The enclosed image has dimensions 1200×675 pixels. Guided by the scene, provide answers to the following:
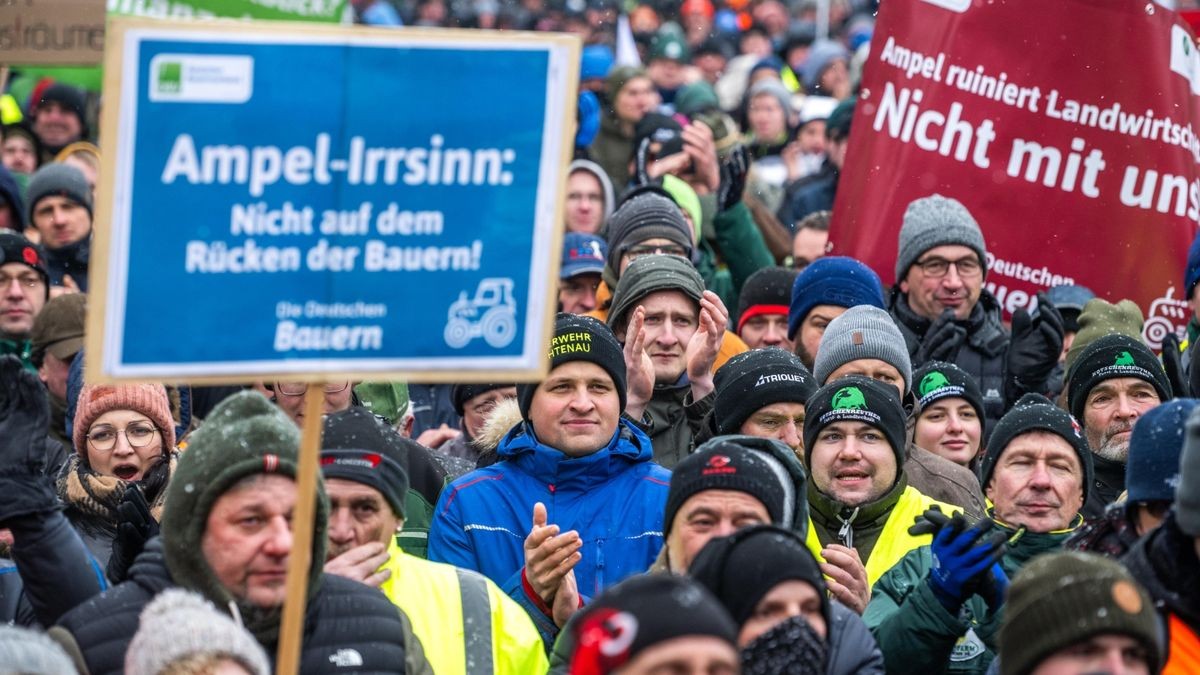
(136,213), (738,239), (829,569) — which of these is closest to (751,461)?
(829,569)

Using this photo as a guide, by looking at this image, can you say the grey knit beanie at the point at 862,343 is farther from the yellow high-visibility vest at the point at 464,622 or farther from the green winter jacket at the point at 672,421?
the yellow high-visibility vest at the point at 464,622

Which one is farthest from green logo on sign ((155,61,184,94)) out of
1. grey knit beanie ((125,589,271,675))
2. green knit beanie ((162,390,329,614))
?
grey knit beanie ((125,589,271,675))

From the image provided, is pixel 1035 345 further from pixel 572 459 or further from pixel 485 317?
pixel 485 317

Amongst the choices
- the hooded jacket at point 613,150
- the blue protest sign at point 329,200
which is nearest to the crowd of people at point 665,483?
the blue protest sign at point 329,200

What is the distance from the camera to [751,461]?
544cm

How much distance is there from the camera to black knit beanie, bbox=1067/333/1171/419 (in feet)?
24.9

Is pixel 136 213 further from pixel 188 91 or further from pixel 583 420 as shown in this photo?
pixel 583 420

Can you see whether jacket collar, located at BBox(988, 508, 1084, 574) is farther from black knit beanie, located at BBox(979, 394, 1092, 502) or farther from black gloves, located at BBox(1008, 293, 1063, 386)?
black gloves, located at BBox(1008, 293, 1063, 386)

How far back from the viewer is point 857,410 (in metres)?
6.63

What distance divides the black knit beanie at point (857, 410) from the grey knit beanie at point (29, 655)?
9.54 ft

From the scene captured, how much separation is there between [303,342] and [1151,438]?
2.34 meters

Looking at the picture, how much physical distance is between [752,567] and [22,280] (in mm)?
5730

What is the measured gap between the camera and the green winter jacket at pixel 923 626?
220 inches

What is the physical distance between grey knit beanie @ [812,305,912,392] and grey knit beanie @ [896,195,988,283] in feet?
3.32
